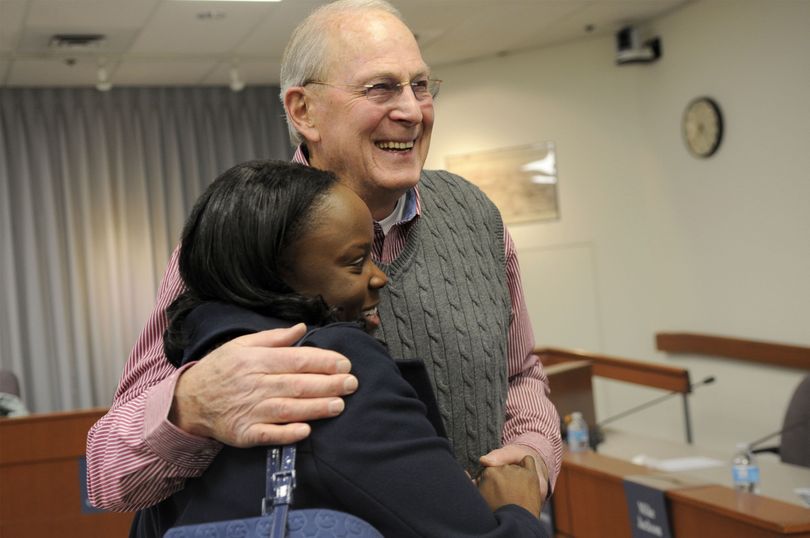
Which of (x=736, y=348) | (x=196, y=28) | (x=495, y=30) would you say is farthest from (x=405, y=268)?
(x=495, y=30)

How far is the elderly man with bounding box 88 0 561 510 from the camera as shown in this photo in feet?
4.51

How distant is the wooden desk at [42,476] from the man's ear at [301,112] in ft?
11.3

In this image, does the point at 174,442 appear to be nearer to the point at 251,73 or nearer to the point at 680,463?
the point at 680,463

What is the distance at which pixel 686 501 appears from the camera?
9.88 feet

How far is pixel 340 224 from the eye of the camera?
120 cm

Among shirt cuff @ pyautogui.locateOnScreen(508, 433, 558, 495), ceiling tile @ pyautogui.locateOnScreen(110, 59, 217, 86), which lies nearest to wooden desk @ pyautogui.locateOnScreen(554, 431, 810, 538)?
shirt cuff @ pyautogui.locateOnScreen(508, 433, 558, 495)

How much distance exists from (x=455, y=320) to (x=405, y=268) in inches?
4.5

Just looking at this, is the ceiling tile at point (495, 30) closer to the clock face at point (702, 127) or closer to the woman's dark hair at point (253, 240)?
the clock face at point (702, 127)

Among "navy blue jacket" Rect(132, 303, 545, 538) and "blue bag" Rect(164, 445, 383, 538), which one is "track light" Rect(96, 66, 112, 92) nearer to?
"navy blue jacket" Rect(132, 303, 545, 538)

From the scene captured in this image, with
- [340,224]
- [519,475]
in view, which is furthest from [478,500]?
[340,224]

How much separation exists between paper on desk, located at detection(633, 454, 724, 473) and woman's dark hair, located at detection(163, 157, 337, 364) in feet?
11.9

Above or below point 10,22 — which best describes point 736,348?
below

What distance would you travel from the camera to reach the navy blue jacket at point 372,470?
3.41 ft

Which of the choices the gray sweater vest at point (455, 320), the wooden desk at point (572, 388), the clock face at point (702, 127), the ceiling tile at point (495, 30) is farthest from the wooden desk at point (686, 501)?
the ceiling tile at point (495, 30)
